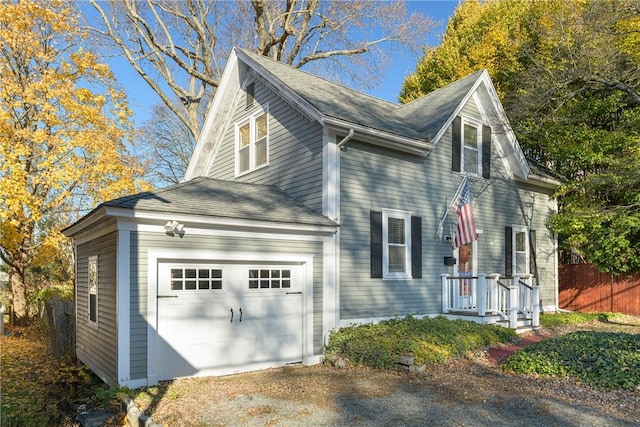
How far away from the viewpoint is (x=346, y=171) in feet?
32.2

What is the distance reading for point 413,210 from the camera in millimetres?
10969

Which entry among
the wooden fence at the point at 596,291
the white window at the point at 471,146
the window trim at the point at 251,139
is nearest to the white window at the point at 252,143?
the window trim at the point at 251,139

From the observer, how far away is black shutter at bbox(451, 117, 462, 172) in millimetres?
12102

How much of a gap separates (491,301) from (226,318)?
652 cm

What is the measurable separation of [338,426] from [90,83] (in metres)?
12.0

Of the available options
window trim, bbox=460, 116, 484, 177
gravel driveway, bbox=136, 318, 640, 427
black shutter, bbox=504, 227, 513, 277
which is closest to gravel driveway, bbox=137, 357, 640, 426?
gravel driveway, bbox=136, 318, 640, 427

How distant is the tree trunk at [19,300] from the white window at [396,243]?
11.6 m

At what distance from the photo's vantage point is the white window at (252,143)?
11727mm

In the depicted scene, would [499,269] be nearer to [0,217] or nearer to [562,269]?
[562,269]

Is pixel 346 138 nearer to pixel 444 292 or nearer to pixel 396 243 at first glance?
pixel 396 243

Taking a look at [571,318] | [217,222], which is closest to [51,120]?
[217,222]

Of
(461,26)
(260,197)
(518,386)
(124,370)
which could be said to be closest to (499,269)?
(518,386)

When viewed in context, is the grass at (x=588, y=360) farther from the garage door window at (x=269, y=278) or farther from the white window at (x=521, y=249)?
the white window at (x=521, y=249)

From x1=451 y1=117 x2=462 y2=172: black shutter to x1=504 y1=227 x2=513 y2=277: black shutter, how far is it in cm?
277
